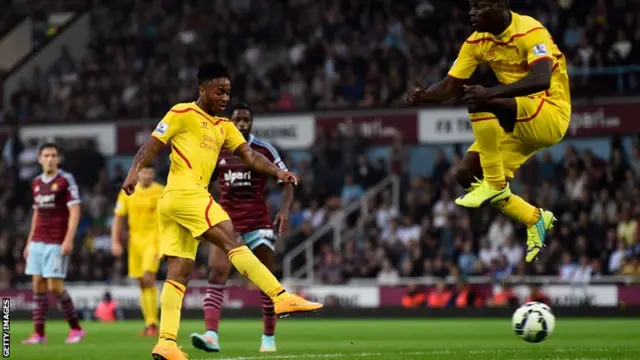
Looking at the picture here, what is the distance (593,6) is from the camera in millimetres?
27188

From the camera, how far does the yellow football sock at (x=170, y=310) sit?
10.8m

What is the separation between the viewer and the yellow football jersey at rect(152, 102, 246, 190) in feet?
36.8

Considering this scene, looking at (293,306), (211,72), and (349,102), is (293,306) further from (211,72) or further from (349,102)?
(349,102)

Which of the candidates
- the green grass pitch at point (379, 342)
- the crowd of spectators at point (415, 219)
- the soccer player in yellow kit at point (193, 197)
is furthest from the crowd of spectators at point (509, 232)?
the soccer player in yellow kit at point (193, 197)

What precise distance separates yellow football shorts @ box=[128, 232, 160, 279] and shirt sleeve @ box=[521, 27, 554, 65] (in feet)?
28.5

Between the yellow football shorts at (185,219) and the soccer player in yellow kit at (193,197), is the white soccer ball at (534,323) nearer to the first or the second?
the soccer player in yellow kit at (193,197)

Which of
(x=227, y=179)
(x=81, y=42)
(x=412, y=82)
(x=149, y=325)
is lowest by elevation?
(x=149, y=325)

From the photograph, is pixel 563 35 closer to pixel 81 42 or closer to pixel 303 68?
pixel 303 68

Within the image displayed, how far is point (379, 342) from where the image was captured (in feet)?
50.1

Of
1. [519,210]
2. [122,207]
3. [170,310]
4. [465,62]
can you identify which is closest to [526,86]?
[465,62]

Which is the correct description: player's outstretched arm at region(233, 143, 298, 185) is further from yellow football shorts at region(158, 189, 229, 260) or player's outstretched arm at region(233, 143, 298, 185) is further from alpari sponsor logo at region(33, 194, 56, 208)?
alpari sponsor logo at region(33, 194, 56, 208)

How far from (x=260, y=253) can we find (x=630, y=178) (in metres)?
12.4

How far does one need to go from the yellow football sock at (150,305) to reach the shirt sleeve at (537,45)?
8.49 meters

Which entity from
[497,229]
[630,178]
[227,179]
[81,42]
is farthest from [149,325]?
[81,42]
